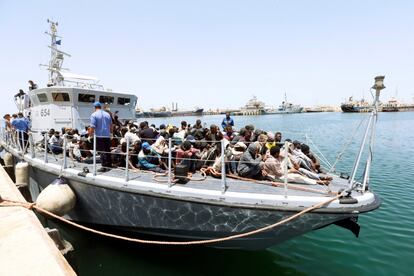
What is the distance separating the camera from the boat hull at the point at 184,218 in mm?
4223

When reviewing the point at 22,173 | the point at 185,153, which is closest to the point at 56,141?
the point at 22,173

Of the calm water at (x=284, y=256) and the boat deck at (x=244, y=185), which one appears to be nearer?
the boat deck at (x=244, y=185)

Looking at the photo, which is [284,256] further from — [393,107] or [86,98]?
[393,107]

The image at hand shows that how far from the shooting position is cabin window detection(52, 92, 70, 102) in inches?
382

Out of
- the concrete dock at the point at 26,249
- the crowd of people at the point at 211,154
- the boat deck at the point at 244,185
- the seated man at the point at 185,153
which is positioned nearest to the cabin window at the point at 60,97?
the crowd of people at the point at 211,154

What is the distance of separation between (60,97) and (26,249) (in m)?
7.53

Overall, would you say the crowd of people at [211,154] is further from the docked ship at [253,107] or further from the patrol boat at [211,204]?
the docked ship at [253,107]

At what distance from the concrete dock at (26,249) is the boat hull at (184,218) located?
46.6 inches

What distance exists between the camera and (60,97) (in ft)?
32.0

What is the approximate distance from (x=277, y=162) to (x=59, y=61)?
43.9 ft

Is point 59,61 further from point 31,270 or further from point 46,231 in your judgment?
point 31,270

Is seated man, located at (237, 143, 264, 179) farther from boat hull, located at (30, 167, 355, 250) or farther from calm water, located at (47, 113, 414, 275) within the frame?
calm water, located at (47, 113, 414, 275)

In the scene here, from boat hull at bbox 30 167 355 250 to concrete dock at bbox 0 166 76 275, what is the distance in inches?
46.6

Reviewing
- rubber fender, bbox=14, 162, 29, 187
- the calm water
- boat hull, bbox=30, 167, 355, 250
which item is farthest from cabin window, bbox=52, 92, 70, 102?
boat hull, bbox=30, 167, 355, 250
